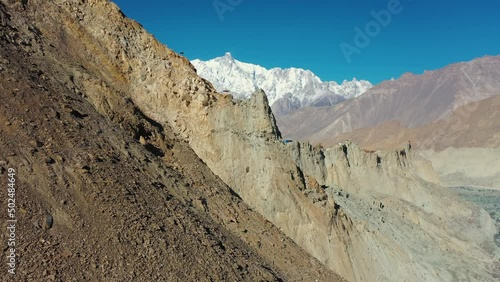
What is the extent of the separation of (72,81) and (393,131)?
124 meters

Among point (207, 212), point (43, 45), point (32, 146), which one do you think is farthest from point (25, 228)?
point (43, 45)

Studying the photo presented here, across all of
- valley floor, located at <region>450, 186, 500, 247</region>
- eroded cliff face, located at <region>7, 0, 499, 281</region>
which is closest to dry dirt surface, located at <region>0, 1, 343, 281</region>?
eroded cliff face, located at <region>7, 0, 499, 281</region>

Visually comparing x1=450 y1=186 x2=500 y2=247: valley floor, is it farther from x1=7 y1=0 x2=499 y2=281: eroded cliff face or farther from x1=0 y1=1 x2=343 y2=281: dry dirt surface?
x1=0 y1=1 x2=343 y2=281: dry dirt surface

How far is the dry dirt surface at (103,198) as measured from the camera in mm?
8289

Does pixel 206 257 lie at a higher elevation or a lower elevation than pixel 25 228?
higher

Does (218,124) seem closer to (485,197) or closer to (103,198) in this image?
(103,198)

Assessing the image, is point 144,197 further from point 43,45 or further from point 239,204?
point 43,45

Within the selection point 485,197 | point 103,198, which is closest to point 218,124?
point 103,198

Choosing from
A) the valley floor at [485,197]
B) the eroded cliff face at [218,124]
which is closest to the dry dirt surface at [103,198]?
the eroded cliff face at [218,124]

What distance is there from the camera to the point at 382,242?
76.2ft

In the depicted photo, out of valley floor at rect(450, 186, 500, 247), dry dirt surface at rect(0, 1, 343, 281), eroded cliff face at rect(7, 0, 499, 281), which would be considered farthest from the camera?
valley floor at rect(450, 186, 500, 247)

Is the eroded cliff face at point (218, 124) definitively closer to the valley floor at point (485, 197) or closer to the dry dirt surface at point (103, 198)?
the dry dirt surface at point (103, 198)

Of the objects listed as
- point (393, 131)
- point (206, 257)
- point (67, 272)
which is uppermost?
point (393, 131)

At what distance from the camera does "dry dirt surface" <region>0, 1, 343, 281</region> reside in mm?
8289
